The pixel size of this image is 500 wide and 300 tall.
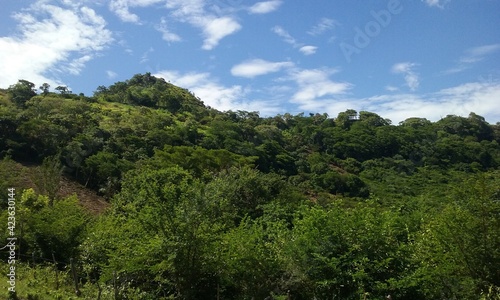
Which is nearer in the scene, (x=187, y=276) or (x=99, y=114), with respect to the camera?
(x=187, y=276)

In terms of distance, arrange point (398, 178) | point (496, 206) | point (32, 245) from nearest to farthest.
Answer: point (496, 206) → point (32, 245) → point (398, 178)

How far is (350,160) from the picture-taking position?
92.7 meters

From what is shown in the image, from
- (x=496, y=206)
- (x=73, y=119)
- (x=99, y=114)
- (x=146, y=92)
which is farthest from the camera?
(x=146, y=92)

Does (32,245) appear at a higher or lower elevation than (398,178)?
lower

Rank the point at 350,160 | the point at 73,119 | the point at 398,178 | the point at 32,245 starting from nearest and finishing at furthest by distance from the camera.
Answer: the point at 32,245, the point at 73,119, the point at 398,178, the point at 350,160

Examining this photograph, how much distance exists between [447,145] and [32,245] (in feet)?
309

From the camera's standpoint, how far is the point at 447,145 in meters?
95.4

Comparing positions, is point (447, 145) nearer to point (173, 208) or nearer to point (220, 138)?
point (220, 138)

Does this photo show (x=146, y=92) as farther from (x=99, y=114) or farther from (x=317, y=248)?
(x=317, y=248)

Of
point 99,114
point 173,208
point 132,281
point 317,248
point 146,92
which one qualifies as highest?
point 146,92

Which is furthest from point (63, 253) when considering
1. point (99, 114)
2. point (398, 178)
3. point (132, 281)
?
point (398, 178)

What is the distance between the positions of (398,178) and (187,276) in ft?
243

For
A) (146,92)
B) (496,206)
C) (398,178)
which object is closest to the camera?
(496,206)

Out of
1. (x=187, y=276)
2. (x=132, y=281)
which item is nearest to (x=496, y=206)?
(x=187, y=276)
